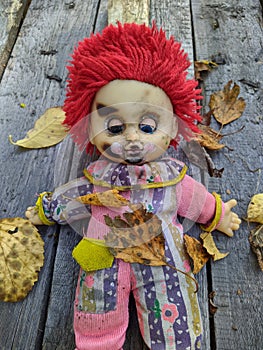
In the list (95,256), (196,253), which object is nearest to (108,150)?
(95,256)

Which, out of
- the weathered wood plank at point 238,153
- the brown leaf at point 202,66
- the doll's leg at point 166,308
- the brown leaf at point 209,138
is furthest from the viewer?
the brown leaf at point 202,66

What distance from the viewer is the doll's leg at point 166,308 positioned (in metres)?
1.25

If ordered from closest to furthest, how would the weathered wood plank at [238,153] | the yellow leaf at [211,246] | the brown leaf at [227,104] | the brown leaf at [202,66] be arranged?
the weathered wood plank at [238,153] → the yellow leaf at [211,246] → the brown leaf at [227,104] → the brown leaf at [202,66]

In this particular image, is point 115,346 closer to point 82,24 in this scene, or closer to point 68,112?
point 68,112

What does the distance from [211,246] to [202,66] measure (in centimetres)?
102

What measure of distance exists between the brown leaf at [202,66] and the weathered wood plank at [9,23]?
3.42 feet

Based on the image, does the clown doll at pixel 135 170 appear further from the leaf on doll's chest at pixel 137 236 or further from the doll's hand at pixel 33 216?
the doll's hand at pixel 33 216

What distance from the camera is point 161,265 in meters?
1.31

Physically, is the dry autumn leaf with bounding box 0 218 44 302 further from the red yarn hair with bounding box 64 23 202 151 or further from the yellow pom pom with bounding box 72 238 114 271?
the red yarn hair with bounding box 64 23 202 151

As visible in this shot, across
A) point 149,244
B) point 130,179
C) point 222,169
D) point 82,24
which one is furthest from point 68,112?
point 82,24

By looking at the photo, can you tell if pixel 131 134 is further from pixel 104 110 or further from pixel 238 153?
pixel 238 153

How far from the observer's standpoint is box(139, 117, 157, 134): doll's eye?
130 cm

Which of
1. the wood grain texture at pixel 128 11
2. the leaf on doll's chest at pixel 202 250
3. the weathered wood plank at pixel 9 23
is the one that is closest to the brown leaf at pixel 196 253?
the leaf on doll's chest at pixel 202 250

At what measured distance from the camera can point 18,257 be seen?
1438 millimetres
